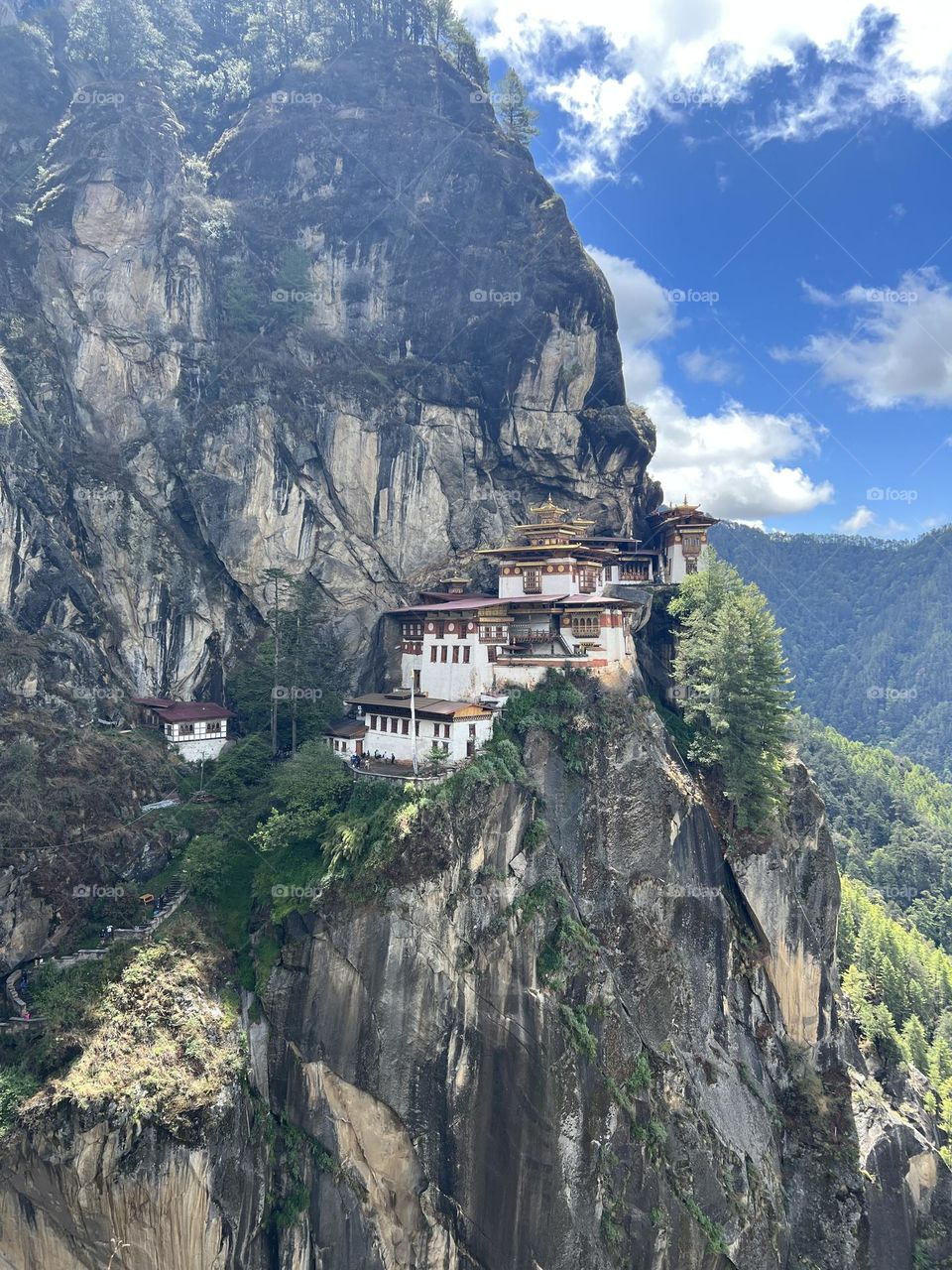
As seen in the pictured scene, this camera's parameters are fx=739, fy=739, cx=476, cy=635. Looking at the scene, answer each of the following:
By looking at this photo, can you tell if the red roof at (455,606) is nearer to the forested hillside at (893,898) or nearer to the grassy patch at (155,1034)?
the grassy patch at (155,1034)

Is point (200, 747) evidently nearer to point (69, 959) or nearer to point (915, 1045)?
point (69, 959)

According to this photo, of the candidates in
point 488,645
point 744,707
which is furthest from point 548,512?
point 744,707

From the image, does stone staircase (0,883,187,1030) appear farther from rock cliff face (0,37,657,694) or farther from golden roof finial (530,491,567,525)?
golden roof finial (530,491,567,525)

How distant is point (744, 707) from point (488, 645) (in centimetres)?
1375

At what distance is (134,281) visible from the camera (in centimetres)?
4812

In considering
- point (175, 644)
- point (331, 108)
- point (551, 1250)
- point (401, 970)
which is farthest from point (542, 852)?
point (331, 108)

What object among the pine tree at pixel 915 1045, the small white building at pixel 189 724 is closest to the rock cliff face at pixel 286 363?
the small white building at pixel 189 724

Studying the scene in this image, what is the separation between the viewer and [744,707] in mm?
38469

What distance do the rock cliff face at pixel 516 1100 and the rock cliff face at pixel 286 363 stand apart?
72.8 ft

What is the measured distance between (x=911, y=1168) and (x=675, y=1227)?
16604mm

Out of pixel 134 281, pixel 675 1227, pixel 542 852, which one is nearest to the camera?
pixel 675 1227

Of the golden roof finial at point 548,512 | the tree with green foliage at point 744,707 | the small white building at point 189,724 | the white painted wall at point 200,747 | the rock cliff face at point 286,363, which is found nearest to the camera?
the tree with green foliage at point 744,707

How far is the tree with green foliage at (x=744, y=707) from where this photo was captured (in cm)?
3778

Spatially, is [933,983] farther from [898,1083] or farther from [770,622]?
[770,622]
